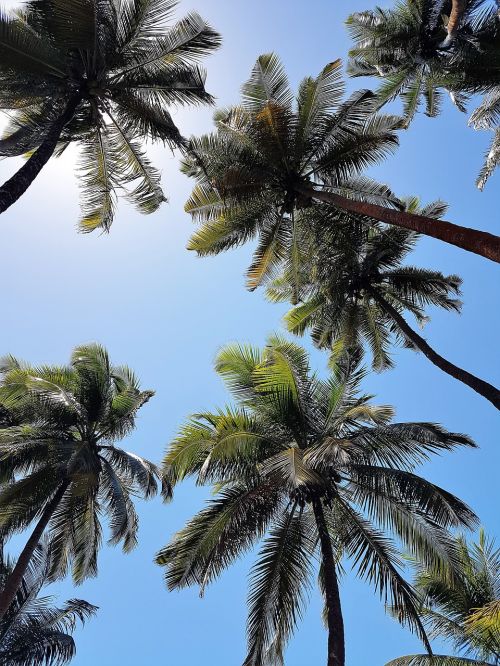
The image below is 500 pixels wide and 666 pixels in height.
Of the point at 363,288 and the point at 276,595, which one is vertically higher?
→ the point at 363,288

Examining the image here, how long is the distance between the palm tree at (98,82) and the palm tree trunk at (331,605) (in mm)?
9081

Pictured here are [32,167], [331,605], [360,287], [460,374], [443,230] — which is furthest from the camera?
[360,287]

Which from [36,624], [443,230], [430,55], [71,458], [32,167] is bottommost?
[36,624]

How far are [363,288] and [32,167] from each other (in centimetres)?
1089

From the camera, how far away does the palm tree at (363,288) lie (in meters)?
16.8

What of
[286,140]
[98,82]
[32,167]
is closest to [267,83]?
[286,140]

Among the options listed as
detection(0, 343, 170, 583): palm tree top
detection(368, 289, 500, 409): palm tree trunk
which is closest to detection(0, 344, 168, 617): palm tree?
detection(0, 343, 170, 583): palm tree top

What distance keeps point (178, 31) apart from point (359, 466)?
1060cm

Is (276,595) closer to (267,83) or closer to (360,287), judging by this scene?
(360,287)

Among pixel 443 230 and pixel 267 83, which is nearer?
pixel 443 230

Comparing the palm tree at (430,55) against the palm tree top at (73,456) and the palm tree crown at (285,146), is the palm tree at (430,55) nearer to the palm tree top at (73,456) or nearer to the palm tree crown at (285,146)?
the palm tree crown at (285,146)

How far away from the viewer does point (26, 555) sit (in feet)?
45.2

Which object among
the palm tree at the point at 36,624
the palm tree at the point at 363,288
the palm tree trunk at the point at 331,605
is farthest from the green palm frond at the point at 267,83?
the palm tree at the point at 36,624

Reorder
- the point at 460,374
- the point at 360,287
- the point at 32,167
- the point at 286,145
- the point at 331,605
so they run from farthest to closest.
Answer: the point at 360,287, the point at 286,145, the point at 460,374, the point at 331,605, the point at 32,167
